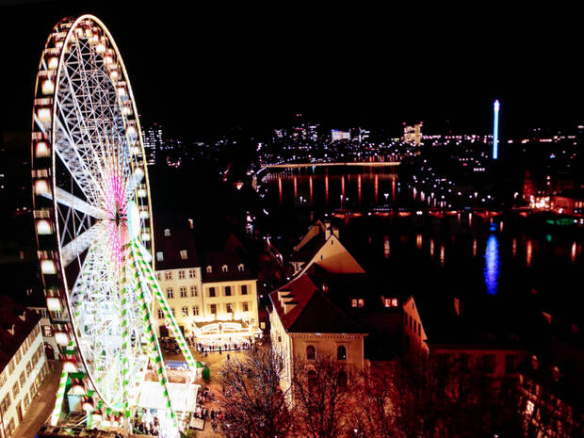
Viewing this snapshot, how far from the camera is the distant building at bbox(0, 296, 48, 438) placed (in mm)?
15797

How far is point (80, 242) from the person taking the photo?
1278 centimetres

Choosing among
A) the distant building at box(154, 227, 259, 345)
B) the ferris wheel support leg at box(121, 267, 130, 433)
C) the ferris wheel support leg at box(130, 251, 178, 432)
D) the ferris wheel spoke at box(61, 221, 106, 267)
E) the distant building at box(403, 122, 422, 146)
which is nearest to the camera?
the ferris wheel spoke at box(61, 221, 106, 267)

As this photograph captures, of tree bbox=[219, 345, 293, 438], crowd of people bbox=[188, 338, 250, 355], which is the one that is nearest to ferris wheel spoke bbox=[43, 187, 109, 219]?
tree bbox=[219, 345, 293, 438]

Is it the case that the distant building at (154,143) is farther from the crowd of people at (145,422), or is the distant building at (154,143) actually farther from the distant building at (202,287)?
the crowd of people at (145,422)

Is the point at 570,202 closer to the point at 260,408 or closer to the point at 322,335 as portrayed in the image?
the point at 322,335

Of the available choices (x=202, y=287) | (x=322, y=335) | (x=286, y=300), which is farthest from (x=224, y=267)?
(x=322, y=335)

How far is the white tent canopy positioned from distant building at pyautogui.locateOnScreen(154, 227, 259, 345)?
4.86 m

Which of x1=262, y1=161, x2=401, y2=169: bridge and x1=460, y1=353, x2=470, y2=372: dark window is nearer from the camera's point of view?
x1=460, y1=353, x2=470, y2=372: dark window

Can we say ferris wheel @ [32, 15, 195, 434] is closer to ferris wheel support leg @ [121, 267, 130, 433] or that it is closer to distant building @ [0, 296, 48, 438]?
ferris wheel support leg @ [121, 267, 130, 433]

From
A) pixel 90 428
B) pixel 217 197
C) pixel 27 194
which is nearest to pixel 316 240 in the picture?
pixel 90 428

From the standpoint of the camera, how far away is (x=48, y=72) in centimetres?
1180

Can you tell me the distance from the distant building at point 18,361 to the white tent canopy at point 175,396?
385 centimetres

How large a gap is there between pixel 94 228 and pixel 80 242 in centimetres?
66

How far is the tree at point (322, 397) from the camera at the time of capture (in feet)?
40.8
